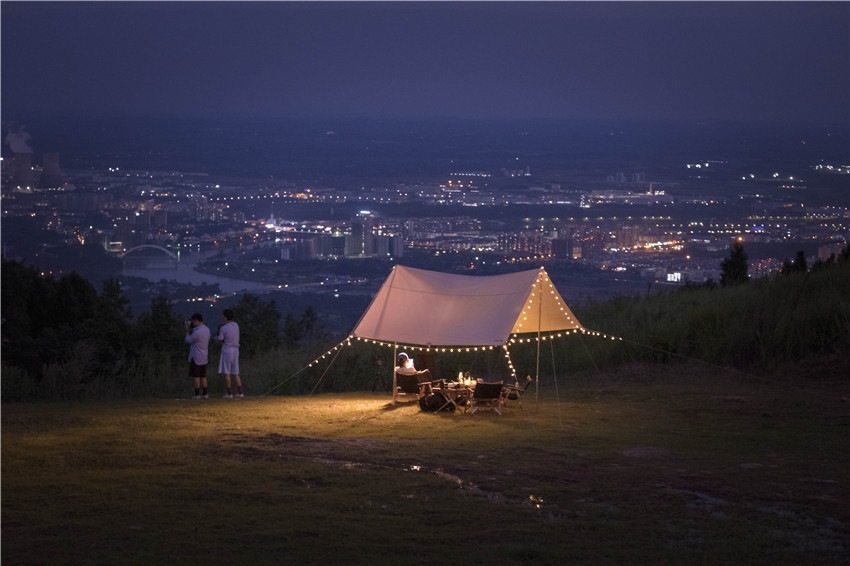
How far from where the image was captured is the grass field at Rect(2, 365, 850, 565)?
22.4 ft

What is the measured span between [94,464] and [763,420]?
29.3 ft

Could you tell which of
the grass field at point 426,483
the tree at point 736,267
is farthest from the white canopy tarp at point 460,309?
the tree at point 736,267

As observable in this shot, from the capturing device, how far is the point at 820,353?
1698 centimetres

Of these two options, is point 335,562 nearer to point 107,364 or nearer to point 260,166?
point 107,364

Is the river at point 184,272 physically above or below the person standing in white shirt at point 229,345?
above

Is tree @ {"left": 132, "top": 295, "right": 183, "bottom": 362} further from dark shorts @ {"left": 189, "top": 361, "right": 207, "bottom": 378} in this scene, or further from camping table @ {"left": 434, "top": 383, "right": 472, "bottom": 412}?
camping table @ {"left": 434, "top": 383, "right": 472, "bottom": 412}

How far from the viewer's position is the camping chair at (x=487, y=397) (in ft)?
43.7

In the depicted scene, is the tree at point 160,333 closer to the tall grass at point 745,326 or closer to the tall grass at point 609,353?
the tall grass at point 609,353

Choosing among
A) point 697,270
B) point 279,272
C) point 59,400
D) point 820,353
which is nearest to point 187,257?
point 279,272

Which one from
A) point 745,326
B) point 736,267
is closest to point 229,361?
point 745,326

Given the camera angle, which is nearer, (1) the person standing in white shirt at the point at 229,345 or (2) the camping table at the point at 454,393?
(2) the camping table at the point at 454,393

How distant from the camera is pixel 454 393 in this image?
13688 mm

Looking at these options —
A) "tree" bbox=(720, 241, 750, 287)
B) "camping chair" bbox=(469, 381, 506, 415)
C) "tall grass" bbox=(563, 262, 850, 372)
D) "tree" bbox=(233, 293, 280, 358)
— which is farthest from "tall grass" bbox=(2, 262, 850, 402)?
"tree" bbox=(720, 241, 750, 287)

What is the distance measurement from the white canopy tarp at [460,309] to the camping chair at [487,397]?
3.44ft
